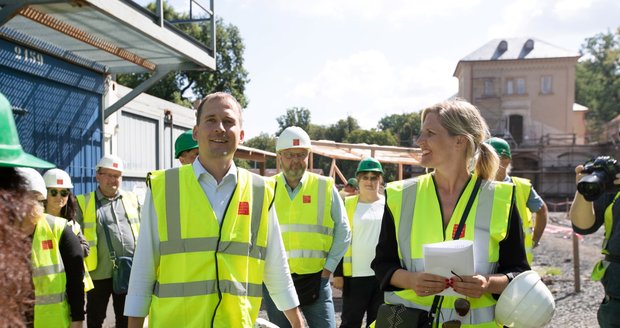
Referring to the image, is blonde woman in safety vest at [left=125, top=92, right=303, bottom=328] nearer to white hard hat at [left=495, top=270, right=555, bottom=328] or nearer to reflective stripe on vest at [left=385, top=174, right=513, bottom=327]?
reflective stripe on vest at [left=385, top=174, right=513, bottom=327]

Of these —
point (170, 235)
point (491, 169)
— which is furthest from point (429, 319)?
point (170, 235)

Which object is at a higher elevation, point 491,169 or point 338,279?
point 491,169

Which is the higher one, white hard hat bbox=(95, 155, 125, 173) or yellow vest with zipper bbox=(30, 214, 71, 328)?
white hard hat bbox=(95, 155, 125, 173)

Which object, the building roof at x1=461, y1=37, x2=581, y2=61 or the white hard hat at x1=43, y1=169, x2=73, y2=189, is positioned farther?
the building roof at x1=461, y1=37, x2=581, y2=61

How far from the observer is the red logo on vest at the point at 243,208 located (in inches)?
116

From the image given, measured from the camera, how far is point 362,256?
601 centimetres

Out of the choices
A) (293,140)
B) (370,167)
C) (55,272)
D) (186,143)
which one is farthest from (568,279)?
(55,272)

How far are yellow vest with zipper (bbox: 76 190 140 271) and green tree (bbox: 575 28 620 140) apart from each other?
78.6 metres

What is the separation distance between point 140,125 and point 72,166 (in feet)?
9.95

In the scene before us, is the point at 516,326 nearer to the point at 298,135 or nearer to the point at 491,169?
the point at 491,169

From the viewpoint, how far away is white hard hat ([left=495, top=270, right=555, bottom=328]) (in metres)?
2.69

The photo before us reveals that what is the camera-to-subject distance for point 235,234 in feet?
9.42

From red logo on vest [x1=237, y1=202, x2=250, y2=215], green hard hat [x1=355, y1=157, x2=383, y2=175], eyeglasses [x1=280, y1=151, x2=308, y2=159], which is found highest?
eyeglasses [x1=280, y1=151, x2=308, y2=159]

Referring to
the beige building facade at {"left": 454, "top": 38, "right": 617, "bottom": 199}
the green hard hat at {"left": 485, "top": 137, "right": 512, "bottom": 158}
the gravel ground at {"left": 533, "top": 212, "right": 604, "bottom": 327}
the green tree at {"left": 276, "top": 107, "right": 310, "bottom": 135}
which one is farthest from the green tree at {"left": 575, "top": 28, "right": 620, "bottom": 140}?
the green hard hat at {"left": 485, "top": 137, "right": 512, "bottom": 158}
